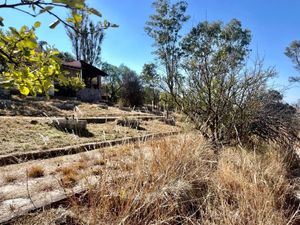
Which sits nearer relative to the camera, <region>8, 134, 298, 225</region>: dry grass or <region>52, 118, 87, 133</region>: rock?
<region>8, 134, 298, 225</region>: dry grass

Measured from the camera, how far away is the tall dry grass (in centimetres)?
226

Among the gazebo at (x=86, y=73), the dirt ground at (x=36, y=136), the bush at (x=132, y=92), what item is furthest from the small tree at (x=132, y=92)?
the dirt ground at (x=36, y=136)

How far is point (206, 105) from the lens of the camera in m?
5.04

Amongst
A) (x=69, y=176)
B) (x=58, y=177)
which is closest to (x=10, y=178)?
(x=58, y=177)

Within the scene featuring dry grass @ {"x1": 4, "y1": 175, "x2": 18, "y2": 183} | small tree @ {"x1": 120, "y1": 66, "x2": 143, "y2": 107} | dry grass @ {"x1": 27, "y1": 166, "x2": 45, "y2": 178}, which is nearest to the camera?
dry grass @ {"x1": 4, "y1": 175, "x2": 18, "y2": 183}

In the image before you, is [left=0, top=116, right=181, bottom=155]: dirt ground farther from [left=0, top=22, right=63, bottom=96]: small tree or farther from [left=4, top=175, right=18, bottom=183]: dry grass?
[left=0, top=22, right=63, bottom=96]: small tree

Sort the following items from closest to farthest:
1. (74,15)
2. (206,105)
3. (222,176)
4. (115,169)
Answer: (74,15) < (115,169) < (222,176) < (206,105)

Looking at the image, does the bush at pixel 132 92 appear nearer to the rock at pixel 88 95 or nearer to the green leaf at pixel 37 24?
the rock at pixel 88 95

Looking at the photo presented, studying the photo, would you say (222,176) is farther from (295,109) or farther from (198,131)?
(295,109)

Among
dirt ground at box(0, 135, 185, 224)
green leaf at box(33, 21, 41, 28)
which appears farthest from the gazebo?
green leaf at box(33, 21, 41, 28)

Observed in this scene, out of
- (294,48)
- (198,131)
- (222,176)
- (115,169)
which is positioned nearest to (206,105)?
(198,131)

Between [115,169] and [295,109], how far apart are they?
411cm

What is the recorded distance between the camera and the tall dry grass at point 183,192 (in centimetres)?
226

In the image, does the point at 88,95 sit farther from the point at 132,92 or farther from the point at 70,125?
the point at 70,125
